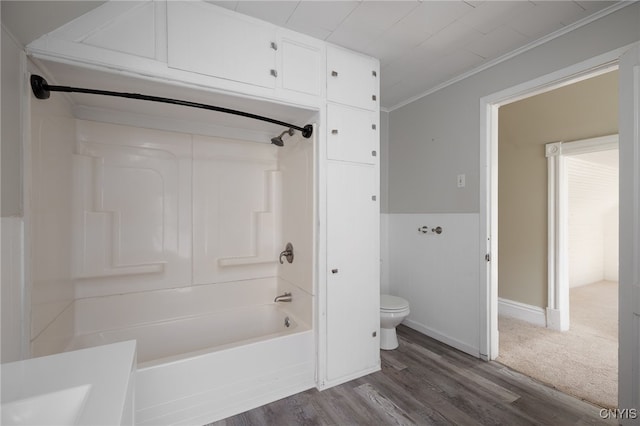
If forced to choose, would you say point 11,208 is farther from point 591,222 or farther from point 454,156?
point 591,222

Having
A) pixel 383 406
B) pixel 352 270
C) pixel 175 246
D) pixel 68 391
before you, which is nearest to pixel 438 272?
pixel 352 270

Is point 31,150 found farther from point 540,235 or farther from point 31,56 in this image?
point 540,235

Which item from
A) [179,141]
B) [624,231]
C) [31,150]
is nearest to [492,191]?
[624,231]

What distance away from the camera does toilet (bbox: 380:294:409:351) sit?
239 cm

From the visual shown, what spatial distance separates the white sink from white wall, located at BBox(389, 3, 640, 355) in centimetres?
252

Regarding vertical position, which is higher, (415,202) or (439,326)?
(415,202)

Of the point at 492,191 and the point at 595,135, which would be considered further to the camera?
the point at 595,135

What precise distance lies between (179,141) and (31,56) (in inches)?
37.7

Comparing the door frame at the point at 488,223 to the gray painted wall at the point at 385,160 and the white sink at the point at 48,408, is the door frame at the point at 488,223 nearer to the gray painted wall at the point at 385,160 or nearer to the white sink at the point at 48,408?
the gray painted wall at the point at 385,160

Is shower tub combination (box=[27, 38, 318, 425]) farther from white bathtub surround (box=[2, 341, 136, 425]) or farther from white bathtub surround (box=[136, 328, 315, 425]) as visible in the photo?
white bathtub surround (box=[2, 341, 136, 425])

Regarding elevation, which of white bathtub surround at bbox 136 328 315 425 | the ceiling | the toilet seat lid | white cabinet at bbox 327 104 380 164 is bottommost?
white bathtub surround at bbox 136 328 315 425

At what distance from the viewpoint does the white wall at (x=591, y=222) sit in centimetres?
366

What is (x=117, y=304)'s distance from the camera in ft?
6.47

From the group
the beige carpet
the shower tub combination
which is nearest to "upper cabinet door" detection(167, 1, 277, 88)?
the shower tub combination
